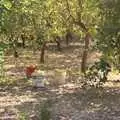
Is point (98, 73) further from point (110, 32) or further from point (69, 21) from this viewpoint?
point (69, 21)

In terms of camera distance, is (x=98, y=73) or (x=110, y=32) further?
(x=98, y=73)

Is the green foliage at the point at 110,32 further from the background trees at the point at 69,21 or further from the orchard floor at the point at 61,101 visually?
the orchard floor at the point at 61,101

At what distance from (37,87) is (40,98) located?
79.4 inches

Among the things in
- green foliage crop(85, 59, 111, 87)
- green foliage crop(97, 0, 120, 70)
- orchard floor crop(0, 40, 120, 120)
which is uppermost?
green foliage crop(97, 0, 120, 70)

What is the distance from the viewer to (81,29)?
21672 millimetres

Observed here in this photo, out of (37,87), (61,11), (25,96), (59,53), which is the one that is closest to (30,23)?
(61,11)

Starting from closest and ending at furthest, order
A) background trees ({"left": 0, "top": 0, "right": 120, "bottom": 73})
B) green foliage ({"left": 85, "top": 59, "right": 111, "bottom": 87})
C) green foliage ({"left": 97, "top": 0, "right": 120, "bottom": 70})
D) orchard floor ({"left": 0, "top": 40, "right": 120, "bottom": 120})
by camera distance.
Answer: orchard floor ({"left": 0, "top": 40, "right": 120, "bottom": 120})
green foliage ({"left": 97, "top": 0, "right": 120, "bottom": 70})
background trees ({"left": 0, "top": 0, "right": 120, "bottom": 73})
green foliage ({"left": 85, "top": 59, "right": 111, "bottom": 87})

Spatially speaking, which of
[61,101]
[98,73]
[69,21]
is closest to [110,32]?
[98,73]

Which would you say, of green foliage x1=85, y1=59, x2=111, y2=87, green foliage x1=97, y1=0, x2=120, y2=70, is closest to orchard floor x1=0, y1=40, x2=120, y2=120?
green foliage x1=85, y1=59, x2=111, y2=87

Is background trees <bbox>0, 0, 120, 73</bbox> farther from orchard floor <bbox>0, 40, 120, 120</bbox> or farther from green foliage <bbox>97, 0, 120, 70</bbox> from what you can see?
orchard floor <bbox>0, 40, 120, 120</bbox>

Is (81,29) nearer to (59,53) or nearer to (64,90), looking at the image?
(64,90)

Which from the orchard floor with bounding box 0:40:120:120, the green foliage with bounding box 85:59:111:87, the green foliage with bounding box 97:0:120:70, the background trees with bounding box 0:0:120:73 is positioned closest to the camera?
the orchard floor with bounding box 0:40:120:120

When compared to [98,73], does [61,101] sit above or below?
below

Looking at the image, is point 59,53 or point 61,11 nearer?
point 61,11
